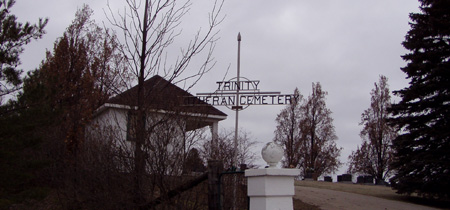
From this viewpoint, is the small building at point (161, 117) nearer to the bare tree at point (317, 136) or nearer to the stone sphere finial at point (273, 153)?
the stone sphere finial at point (273, 153)

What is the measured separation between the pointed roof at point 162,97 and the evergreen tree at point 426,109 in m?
12.5

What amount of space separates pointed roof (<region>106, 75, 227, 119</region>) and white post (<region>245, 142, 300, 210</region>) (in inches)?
103

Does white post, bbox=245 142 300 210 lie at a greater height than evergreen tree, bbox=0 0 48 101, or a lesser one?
lesser

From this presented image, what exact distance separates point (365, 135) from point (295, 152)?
19.5 feet

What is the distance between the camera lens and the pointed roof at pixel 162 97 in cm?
675

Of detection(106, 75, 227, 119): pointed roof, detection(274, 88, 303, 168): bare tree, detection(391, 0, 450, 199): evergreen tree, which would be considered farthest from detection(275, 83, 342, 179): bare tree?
detection(106, 75, 227, 119): pointed roof

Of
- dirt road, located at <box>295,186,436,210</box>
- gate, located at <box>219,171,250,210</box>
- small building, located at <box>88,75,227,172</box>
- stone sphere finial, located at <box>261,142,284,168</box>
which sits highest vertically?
small building, located at <box>88,75,227,172</box>

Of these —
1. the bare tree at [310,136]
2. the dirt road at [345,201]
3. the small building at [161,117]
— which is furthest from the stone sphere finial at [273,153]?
the bare tree at [310,136]

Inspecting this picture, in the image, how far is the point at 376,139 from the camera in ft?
121

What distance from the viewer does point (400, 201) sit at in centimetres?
1764

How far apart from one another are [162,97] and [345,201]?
10.4 metres

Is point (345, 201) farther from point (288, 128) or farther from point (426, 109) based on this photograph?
point (288, 128)

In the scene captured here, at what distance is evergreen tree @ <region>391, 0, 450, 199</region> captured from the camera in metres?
17.1

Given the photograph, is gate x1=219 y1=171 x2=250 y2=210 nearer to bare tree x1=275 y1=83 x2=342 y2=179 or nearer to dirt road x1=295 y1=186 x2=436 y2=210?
dirt road x1=295 y1=186 x2=436 y2=210
